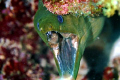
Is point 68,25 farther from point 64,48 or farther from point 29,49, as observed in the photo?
point 29,49

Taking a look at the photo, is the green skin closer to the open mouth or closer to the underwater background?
the open mouth

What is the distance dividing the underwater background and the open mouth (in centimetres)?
141

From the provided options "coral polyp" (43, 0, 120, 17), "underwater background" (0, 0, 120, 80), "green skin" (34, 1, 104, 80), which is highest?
"coral polyp" (43, 0, 120, 17)

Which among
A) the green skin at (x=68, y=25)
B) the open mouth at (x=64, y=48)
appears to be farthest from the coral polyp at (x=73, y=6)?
the open mouth at (x=64, y=48)

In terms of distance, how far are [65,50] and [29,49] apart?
2050 millimetres

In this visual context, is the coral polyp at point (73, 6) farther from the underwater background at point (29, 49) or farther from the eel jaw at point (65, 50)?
the underwater background at point (29, 49)

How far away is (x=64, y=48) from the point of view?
2.42 meters

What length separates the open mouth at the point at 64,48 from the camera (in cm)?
231

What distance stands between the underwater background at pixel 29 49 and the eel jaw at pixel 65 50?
55.4 inches

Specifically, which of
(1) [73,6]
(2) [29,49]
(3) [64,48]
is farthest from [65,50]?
(2) [29,49]

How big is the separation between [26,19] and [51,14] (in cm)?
189

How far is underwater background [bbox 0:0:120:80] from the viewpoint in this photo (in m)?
3.70

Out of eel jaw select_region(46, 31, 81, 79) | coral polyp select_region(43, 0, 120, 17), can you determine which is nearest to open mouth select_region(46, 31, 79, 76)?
eel jaw select_region(46, 31, 81, 79)

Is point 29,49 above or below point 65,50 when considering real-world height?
below
